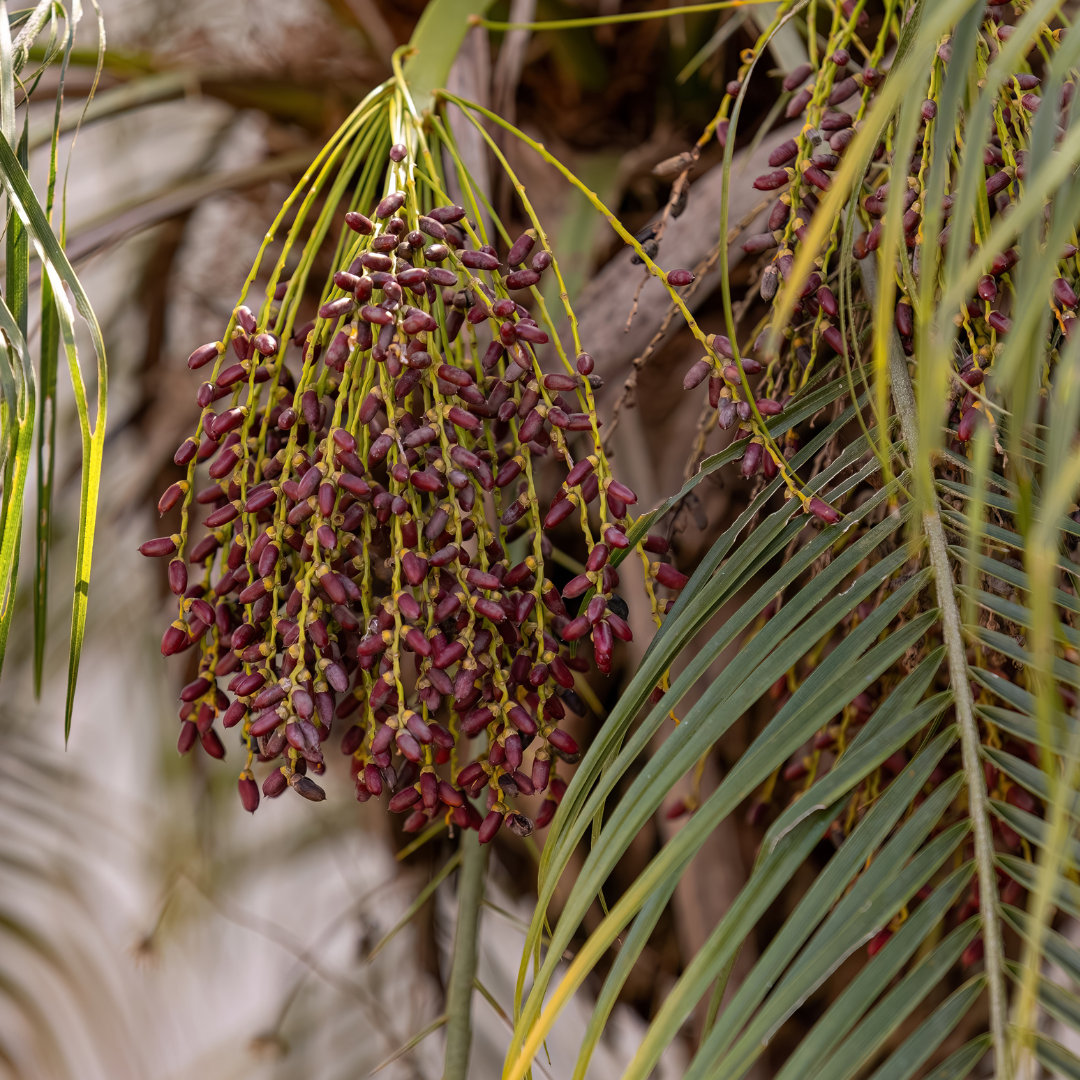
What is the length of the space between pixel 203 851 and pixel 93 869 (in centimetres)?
37

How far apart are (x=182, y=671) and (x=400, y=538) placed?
0.74 m

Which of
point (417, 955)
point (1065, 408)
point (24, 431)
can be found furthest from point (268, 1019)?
point (1065, 408)

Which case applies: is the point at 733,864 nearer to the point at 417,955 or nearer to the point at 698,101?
the point at 417,955

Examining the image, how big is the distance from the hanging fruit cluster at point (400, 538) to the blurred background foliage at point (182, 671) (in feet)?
0.65

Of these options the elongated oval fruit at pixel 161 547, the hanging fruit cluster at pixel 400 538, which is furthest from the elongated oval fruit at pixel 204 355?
the elongated oval fruit at pixel 161 547

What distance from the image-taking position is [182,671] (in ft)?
3.54

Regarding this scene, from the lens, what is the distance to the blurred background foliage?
87cm

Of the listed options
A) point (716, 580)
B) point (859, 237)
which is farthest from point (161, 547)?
point (859, 237)

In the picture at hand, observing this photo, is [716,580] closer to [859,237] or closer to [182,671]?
[859,237]

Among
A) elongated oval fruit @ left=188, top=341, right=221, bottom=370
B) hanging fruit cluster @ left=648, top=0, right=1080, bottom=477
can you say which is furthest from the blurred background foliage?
elongated oval fruit @ left=188, top=341, right=221, bottom=370

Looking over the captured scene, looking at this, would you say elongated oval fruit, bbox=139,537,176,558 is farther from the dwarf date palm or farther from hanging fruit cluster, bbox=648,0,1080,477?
hanging fruit cluster, bbox=648,0,1080,477

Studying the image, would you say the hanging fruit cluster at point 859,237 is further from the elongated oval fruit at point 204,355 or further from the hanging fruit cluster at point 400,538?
the elongated oval fruit at point 204,355

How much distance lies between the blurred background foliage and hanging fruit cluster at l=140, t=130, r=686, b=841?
199mm

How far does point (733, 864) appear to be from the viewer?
0.80 meters
